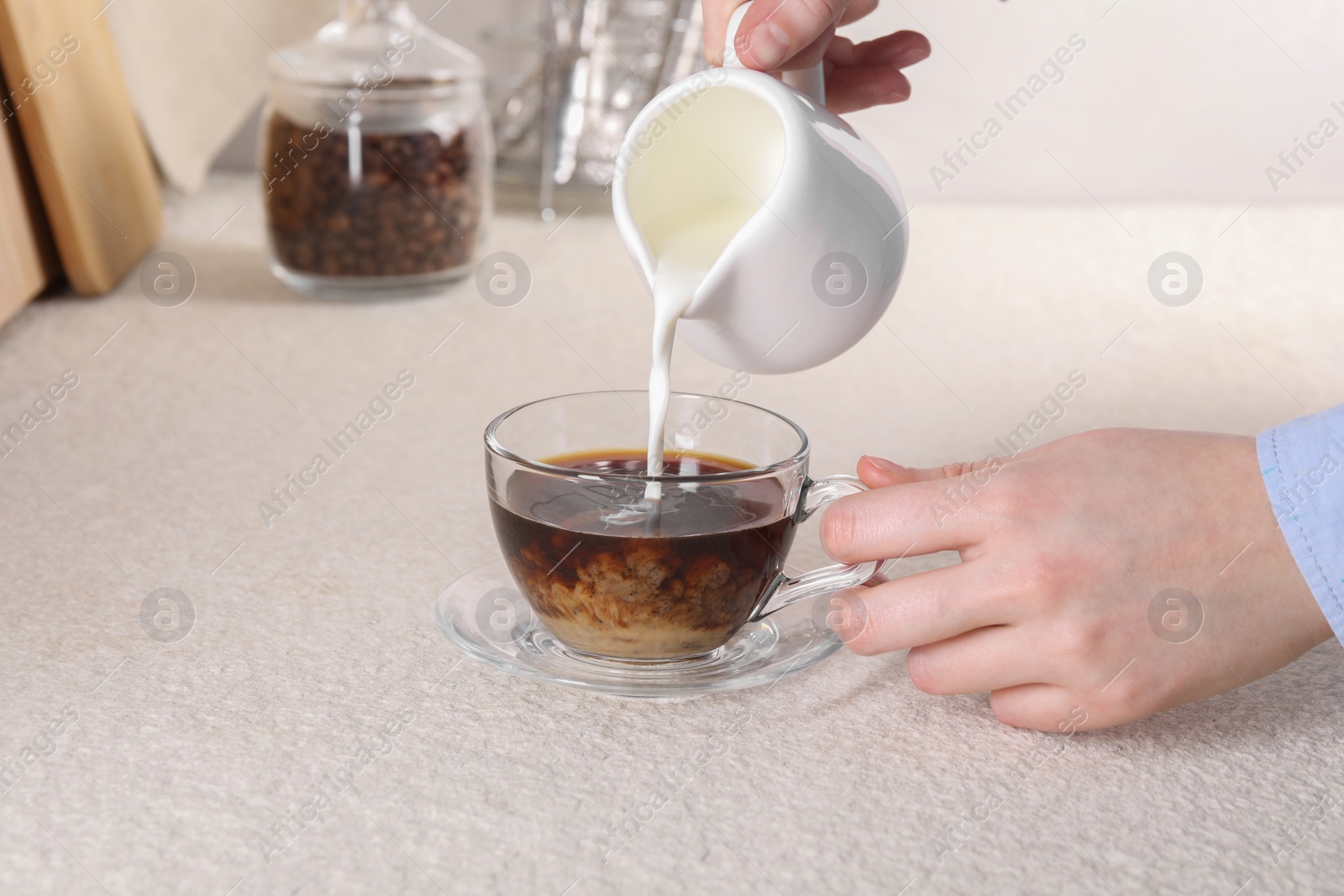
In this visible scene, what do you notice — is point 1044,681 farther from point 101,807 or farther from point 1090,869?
point 101,807

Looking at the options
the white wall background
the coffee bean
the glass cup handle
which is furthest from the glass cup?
the white wall background

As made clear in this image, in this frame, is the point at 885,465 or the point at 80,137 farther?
the point at 80,137

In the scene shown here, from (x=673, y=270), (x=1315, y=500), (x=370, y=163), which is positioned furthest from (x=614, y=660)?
(x=370, y=163)

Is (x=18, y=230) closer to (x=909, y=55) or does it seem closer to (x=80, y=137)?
(x=80, y=137)

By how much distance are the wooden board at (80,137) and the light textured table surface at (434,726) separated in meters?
0.18

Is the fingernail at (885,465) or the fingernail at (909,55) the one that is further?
the fingernail at (909,55)

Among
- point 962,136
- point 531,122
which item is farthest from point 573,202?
point 962,136

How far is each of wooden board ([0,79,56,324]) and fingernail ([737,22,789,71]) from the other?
2.44 ft

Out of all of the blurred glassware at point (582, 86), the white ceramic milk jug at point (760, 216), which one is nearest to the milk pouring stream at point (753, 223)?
the white ceramic milk jug at point (760, 216)

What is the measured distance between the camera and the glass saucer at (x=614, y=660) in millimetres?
499

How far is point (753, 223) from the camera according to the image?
0.52 m

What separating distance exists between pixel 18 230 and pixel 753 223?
83 centimetres

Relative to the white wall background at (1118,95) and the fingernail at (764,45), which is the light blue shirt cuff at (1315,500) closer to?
the fingernail at (764,45)

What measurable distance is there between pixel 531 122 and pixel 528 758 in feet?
4.87
